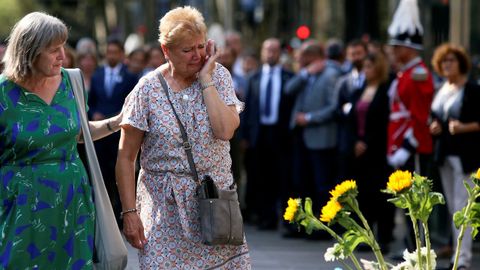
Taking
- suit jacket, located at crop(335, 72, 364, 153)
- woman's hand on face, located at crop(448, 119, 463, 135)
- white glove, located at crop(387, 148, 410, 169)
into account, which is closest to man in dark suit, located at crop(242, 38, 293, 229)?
suit jacket, located at crop(335, 72, 364, 153)

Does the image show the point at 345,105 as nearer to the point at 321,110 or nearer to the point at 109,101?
the point at 321,110

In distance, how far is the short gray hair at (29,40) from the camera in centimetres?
543

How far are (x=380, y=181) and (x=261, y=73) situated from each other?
10.0 feet

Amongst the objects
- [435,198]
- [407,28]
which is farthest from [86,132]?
[407,28]

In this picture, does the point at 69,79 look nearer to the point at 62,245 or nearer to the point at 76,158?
the point at 76,158

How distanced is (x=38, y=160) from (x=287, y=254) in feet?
21.2

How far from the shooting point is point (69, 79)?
18.9ft

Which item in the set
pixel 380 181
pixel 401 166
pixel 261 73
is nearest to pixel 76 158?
pixel 401 166

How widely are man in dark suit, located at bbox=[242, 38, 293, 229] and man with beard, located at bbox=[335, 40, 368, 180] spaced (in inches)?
53.9

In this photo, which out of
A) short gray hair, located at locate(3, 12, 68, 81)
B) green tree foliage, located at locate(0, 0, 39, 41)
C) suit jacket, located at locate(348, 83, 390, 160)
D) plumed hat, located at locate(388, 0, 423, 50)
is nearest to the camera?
short gray hair, located at locate(3, 12, 68, 81)

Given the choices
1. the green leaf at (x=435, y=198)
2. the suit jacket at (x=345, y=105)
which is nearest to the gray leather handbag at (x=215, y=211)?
the green leaf at (x=435, y=198)

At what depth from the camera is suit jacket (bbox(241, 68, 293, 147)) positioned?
1365cm

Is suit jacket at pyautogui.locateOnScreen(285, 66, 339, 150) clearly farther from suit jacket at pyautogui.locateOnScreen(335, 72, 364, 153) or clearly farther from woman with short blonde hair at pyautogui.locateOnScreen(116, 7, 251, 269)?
woman with short blonde hair at pyautogui.locateOnScreen(116, 7, 251, 269)

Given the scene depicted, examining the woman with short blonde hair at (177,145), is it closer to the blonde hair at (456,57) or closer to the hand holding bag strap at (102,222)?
the hand holding bag strap at (102,222)
